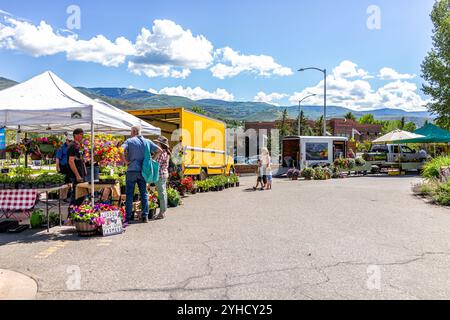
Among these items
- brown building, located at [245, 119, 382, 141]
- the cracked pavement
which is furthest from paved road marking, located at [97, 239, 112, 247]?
brown building, located at [245, 119, 382, 141]

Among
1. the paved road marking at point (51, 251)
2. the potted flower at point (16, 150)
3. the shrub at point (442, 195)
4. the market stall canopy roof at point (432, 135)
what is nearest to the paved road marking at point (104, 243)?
the paved road marking at point (51, 251)

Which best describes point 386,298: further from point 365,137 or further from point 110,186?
point 365,137

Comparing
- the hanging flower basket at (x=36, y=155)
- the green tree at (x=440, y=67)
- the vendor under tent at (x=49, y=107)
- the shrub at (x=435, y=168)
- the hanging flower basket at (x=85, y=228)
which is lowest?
the hanging flower basket at (x=85, y=228)

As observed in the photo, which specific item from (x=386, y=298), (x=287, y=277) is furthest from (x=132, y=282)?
(x=386, y=298)

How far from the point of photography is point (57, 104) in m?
8.70

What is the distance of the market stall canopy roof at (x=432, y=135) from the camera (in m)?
30.4

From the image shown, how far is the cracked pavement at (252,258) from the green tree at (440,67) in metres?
31.1

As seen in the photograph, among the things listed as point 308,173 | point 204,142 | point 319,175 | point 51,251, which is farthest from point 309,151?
point 51,251

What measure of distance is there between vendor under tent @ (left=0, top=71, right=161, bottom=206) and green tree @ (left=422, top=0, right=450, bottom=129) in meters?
34.9

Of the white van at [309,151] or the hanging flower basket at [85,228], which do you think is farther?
the white van at [309,151]

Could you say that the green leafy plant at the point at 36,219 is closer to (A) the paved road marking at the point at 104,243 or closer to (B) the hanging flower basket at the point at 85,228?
(B) the hanging flower basket at the point at 85,228

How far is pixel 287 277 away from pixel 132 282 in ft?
6.33

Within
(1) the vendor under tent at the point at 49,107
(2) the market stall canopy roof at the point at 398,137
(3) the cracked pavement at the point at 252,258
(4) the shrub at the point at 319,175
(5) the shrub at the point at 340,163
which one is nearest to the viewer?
(3) the cracked pavement at the point at 252,258
